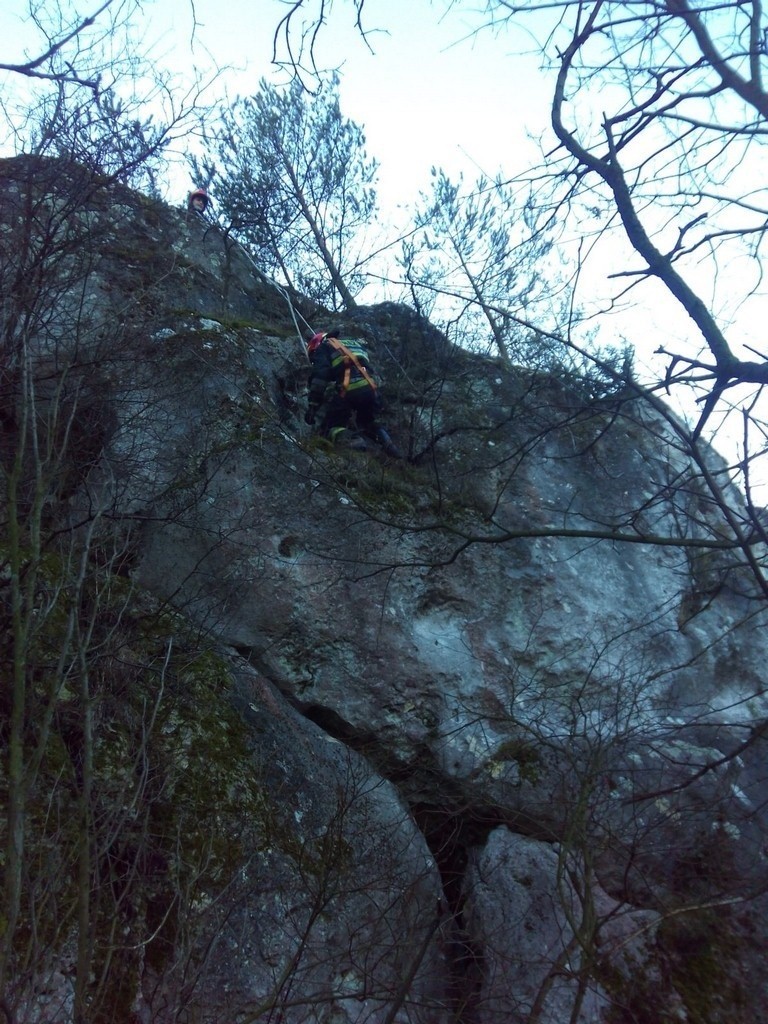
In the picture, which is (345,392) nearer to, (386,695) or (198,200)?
(386,695)

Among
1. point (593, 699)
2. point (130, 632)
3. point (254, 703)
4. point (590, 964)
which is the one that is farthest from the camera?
point (593, 699)

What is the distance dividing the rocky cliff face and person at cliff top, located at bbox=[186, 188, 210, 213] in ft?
5.86

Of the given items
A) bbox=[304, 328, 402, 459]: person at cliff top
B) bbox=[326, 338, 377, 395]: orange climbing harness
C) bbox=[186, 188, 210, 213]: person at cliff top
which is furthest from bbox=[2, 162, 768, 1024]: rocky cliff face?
bbox=[186, 188, 210, 213]: person at cliff top

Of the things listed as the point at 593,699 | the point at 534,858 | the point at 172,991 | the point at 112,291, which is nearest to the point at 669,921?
the point at 534,858

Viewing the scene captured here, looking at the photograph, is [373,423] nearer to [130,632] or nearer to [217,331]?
[217,331]

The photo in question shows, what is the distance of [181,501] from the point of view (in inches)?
260

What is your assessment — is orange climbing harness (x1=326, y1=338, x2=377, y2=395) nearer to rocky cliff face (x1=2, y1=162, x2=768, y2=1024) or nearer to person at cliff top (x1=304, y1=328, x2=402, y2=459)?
person at cliff top (x1=304, y1=328, x2=402, y2=459)

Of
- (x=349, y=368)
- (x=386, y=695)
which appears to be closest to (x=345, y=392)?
(x=349, y=368)

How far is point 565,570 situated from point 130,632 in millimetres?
4222

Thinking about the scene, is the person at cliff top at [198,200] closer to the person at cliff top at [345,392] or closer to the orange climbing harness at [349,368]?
the person at cliff top at [345,392]

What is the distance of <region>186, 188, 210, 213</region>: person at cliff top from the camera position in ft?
36.0

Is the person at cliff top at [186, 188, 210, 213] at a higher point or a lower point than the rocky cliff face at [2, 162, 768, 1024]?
higher

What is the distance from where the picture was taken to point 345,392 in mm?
8445

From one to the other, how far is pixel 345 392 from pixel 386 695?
3353 mm
